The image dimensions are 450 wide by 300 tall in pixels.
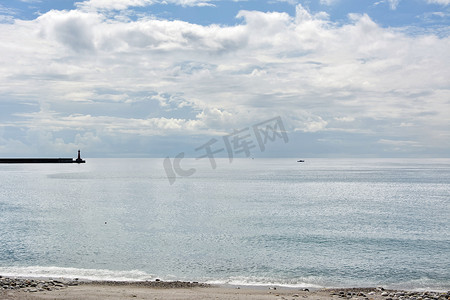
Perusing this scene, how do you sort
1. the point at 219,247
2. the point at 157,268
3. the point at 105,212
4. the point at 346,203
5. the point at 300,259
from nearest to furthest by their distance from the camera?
the point at 157,268 < the point at 300,259 < the point at 219,247 < the point at 105,212 < the point at 346,203

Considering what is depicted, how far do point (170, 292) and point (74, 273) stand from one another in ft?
29.1

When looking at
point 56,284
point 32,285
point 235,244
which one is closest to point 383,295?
point 235,244

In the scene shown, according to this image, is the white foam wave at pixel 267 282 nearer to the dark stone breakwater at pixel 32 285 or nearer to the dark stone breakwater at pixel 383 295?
the dark stone breakwater at pixel 383 295

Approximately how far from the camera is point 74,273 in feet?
91.6

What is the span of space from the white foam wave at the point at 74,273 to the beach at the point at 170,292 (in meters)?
1.80

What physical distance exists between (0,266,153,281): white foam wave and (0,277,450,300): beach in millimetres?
1797

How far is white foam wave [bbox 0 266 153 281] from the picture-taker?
26922mm

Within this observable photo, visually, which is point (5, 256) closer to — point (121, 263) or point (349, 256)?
point (121, 263)

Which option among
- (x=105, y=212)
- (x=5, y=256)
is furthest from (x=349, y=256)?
(x=105, y=212)

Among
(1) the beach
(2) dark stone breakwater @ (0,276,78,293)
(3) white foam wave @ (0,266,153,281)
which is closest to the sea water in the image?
(3) white foam wave @ (0,266,153,281)

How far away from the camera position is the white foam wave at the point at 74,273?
26.9 meters

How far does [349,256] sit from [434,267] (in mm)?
6075

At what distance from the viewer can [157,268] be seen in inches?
1166

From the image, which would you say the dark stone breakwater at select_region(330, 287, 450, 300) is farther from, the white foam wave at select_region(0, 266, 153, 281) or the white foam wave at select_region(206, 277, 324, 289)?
the white foam wave at select_region(0, 266, 153, 281)
